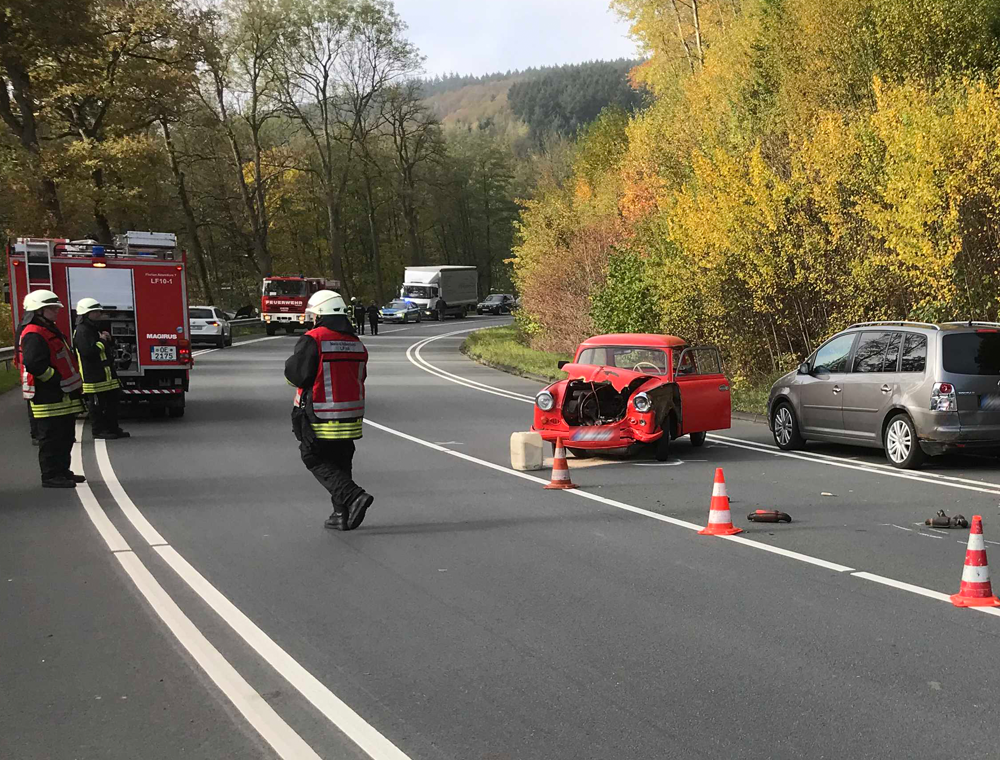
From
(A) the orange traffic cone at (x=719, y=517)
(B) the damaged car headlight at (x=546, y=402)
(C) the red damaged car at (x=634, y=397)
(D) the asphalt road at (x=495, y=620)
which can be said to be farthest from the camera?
(B) the damaged car headlight at (x=546, y=402)

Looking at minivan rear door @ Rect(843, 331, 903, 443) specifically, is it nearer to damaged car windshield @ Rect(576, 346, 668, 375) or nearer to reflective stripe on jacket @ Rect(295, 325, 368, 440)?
damaged car windshield @ Rect(576, 346, 668, 375)

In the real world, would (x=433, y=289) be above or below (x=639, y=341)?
below

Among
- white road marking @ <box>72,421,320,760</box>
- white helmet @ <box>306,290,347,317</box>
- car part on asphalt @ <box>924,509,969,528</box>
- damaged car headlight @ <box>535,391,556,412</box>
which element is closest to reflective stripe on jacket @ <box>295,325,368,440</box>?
white helmet @ <box>306,290,347,317</box>

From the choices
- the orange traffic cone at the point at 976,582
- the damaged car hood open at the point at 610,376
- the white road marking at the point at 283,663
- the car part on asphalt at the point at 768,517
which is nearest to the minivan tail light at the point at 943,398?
the damaged car hood open at the point at 610,376

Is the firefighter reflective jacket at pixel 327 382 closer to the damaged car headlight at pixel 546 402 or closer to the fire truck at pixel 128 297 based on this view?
the damaged car headlight at pixel 546 402

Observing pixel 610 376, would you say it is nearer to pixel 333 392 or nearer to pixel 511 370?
pixel 333 392

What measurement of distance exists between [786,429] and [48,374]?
9216 mm

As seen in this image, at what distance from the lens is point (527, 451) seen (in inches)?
512

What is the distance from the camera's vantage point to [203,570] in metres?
7.95

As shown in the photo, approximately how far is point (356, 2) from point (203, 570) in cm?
6109

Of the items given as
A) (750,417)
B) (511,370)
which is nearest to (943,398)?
(750,417)

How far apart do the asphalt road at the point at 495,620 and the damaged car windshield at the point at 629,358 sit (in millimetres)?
2170

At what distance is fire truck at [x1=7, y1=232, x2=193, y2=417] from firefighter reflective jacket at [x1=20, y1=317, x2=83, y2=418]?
21.0 feet

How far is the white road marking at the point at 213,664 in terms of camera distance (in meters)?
4.69
